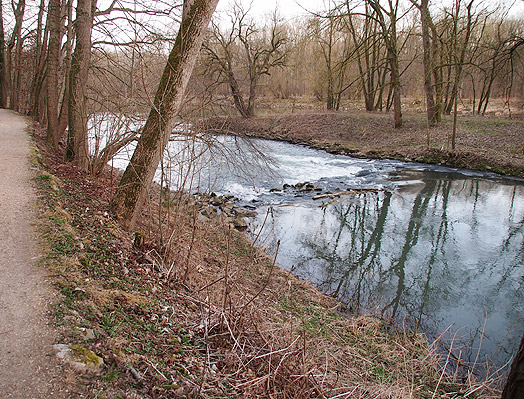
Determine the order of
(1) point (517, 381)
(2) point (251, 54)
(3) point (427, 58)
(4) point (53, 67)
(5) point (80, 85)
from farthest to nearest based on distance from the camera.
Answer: (2) point (251, 54) < (3) point (427, 58) < (4) point (53, 67) < (5) point (80, 85) < (1) point (517, 381)

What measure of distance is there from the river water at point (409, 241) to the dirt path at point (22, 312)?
2.09 meters

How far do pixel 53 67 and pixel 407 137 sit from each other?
1753 centimetres

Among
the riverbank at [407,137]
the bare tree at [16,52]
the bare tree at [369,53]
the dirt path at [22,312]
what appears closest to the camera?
the dirt path at [22,312]

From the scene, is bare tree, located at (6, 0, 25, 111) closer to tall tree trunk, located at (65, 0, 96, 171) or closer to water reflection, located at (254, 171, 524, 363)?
tall tree trunk, located at (65, 0, 96, 171)

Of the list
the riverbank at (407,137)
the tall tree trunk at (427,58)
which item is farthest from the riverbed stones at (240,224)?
the tall tree trunk at (427,58)

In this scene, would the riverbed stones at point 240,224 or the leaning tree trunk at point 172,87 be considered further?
the riverbed stones at point 240,224

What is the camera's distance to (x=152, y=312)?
11.8ft

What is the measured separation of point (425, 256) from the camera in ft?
26.9

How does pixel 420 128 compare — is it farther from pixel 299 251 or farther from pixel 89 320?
pixel 89 320

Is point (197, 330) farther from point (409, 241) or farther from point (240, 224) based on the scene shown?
point (409, 241)

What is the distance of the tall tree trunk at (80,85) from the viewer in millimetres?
7547

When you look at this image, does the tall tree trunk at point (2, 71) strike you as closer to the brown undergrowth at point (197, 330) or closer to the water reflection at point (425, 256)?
the brown undergrowth at point (197, 330)

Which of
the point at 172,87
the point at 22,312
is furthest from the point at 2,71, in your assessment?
the point at 22,312

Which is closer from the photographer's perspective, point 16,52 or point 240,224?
point 240,224
